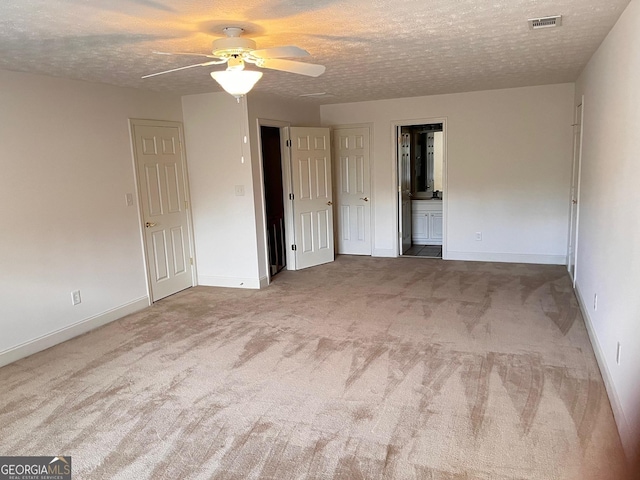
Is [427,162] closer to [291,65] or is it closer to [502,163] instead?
[502,163]

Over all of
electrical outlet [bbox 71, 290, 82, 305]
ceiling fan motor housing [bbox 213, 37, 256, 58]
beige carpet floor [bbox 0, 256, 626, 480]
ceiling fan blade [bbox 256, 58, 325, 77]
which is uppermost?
ceiling fan motor housing [bbox 213, 37, 256, 58]

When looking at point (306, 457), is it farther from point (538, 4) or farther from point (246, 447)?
point (538, 4)

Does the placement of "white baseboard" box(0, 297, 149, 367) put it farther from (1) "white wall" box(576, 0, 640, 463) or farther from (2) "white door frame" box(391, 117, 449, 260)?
(1) "white wall" box(576, 0, 640, 463)

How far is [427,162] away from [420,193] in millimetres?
597

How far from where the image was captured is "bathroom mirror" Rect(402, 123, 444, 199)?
7930 mm

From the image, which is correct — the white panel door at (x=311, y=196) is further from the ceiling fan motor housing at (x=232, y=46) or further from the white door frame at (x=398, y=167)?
the ceiling fan motor housing at (x=232, y=46)

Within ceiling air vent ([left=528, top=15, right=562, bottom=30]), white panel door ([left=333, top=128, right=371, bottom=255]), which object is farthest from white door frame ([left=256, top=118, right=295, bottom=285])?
ceiling air vent ([left=528, top=15, right=562, bottom=30])

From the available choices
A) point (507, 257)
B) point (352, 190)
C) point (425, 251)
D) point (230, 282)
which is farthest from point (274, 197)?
point (507, 257)

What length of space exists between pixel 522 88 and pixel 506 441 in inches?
190

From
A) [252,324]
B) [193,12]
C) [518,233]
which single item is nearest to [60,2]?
[193,12]

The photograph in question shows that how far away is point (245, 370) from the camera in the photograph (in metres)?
3.28

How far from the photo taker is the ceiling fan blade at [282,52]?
2.52 meters

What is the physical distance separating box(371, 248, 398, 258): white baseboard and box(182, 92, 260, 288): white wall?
223 centimetres

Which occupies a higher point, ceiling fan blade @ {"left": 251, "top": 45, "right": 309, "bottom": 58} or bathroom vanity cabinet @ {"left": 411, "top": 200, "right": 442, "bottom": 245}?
ceiling fan blade @ {"left": 251, "top": 45, "right": 309, "bottom": 58}
